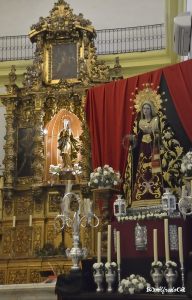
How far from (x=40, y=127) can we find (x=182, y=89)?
4572 mm

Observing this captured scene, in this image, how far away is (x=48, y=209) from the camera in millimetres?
9836

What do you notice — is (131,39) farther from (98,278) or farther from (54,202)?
(98,278)

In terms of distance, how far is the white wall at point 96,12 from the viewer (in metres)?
13.1

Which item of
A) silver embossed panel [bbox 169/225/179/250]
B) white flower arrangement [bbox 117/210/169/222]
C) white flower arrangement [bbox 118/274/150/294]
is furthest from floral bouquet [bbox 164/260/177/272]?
white flower arrangement [bbox 117/210/169/222]

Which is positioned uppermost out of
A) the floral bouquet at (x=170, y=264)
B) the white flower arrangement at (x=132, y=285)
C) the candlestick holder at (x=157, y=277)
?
the floral bouquet at (x=170, y=264)

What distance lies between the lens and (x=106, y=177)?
257 inches

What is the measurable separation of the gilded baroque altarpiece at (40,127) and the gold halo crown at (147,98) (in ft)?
10.4

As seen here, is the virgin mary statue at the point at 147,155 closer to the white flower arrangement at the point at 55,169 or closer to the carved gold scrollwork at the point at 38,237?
the white flower arrangement at the point at 55,169

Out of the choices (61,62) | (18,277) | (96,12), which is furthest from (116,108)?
(96,12)

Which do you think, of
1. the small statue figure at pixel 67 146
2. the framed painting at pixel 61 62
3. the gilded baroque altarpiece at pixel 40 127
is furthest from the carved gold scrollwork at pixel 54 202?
the framed painting at pixel 61 62

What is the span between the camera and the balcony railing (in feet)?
42.0

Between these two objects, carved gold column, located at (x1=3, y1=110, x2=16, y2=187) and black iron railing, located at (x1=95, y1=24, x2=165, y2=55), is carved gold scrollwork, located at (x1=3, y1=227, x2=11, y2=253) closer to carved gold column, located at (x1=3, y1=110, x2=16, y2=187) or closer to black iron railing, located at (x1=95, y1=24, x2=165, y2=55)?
carved gold column, located at (x1=3, y1=110, x2=16, y2=187)

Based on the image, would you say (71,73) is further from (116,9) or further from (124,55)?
(116,9)

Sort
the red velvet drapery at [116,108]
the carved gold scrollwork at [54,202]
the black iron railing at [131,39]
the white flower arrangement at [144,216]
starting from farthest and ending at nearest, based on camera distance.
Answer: the black iron railing at [131,39], the carved gold scrollwork at [54,202], the red velvet drapery at [116,108], the white flower arrangement at [144,216]
